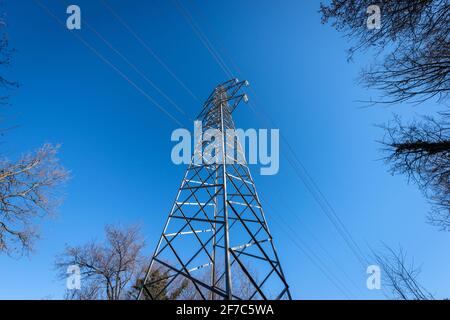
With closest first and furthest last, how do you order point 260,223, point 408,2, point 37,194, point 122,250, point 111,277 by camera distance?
point 408,2, point 260,223, point 37,194, point 111,277, point 122,250

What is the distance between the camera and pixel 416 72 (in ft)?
10.1

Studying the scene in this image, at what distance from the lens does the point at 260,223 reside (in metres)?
4.61

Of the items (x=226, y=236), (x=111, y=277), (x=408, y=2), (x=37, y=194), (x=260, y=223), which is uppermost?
(x=408, y=2)
